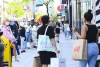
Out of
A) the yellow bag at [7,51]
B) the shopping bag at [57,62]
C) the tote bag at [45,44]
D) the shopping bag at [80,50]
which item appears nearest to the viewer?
the shopping bag at [80,50]

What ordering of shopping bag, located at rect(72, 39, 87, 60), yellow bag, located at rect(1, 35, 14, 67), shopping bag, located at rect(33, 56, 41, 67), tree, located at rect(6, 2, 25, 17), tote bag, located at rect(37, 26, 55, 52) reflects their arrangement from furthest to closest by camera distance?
tree, located at rect(6, 2, 25, 17), yellow bag, located at rect(1, 35, 14, 67), shopping bag, located at rect(33, 56, 41, 67), tote bag, located at rect(37, 26, 55, 52), shopping bag, located at rect(72, 39, 87, 60)

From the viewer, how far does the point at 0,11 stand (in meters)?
105

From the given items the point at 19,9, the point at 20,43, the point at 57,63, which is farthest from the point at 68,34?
the point at 19,9

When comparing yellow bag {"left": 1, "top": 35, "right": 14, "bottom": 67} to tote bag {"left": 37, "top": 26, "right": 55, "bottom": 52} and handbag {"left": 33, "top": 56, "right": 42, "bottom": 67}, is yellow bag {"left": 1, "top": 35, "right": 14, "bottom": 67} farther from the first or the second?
tote bag {"left": 37, "top": 26, "right": 55, "bottom": 52}

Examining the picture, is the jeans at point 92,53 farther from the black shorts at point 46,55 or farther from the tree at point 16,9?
the tree at point 16,9

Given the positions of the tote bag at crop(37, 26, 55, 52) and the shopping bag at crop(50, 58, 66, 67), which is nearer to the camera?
the shopping bag at crop(50, 58, 66, 67)

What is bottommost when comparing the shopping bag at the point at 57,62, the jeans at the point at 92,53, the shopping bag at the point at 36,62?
the shopping bag at the point at 36,62

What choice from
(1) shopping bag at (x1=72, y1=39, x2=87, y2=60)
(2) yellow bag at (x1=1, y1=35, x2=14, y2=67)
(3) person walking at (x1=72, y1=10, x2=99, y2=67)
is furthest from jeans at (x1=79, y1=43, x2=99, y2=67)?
(2) yellow bag at (x1=1, y1=35, x2=14, y2=67)

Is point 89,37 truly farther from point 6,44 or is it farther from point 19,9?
point 19,9

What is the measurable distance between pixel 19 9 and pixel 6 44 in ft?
268

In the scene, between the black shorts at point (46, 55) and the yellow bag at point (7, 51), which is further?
the yellow bag at point (7, 51)

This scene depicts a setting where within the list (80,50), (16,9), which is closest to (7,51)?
(80,50)

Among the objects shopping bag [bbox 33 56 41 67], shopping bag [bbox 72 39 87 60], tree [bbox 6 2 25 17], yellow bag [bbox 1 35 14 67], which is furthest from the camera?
tree [bbox 6 2 25 17]

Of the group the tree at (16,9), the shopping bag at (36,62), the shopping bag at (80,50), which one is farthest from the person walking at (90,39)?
the tree at (16,9)
